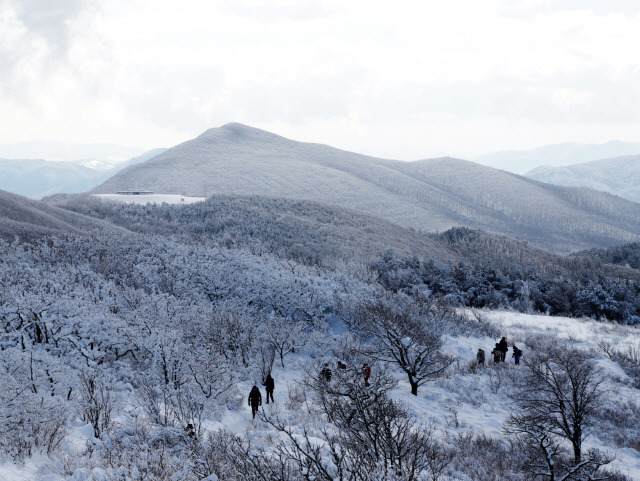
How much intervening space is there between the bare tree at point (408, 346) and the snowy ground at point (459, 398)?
26.1 inches

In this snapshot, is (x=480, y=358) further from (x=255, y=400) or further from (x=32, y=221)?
(x=32, y=221)

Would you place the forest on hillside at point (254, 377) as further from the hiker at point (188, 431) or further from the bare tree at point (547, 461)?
the hiker at point (188, 431)

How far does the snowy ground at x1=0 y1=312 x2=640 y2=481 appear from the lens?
39.7 ft

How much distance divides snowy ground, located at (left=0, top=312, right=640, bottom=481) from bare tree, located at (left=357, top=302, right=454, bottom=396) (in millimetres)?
663

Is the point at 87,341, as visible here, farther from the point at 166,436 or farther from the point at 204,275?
the point at 204,275

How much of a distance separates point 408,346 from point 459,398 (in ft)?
8.83

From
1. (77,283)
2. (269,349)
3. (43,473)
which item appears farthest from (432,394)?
(77,283)

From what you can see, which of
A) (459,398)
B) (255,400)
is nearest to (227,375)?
(255,400)

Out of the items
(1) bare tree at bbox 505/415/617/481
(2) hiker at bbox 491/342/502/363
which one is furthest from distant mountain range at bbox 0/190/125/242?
(1) bare tree at bbox 505/415/617/481

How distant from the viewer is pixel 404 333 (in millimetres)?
18922

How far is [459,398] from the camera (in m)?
17.3

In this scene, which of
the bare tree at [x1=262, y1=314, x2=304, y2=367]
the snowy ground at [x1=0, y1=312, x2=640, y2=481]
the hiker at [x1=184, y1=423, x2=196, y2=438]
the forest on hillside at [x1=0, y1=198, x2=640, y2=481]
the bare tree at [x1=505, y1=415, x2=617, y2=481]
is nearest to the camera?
the forest on hillside at [x1=0, y1=198, x2=640, y2=481]

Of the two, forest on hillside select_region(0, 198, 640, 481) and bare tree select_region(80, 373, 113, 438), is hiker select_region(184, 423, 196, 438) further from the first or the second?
bare tree select_region(80, 373, 113, 438)

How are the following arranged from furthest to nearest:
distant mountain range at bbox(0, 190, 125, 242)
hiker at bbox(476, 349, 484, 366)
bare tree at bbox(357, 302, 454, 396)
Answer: distant mountain range at bbox(0, 190, 125, 242)
hiker at bbox(476, 349, 484, 366)
bare tree at bbox(357, 302, 454, 396)
